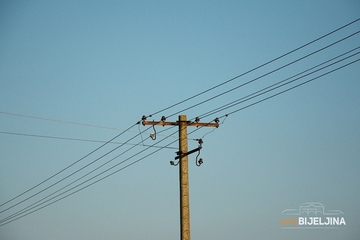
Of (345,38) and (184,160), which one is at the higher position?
(345,38)

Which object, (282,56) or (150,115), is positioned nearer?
(282,56)

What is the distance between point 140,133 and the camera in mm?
30969

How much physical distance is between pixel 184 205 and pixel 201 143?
2.82m

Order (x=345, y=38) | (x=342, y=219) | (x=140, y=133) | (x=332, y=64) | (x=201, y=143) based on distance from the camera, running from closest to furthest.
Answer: (x=345, y=38)
(x=332, y=64)
(x=201, y=143)
(x=140, y=133)
(x=342, y=219)

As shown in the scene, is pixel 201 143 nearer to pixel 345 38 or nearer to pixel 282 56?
pixel 282 56

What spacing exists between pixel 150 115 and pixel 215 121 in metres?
2.79

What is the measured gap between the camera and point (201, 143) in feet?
91.5

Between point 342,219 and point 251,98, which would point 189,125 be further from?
point 342,219

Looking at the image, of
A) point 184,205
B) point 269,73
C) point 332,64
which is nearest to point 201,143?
point 184,205

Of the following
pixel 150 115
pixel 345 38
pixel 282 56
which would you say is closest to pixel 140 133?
pixel 150 115

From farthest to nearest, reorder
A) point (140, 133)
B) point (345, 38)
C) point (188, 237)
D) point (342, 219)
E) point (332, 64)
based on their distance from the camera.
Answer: point (342, 219) < point (140, 133) < point (188, 237) < point (332, 64) < point (345, 38)

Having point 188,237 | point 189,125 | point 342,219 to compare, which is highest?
point 189,125

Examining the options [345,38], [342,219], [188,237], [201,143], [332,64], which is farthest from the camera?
[342,219]

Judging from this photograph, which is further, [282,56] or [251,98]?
[251,98]
